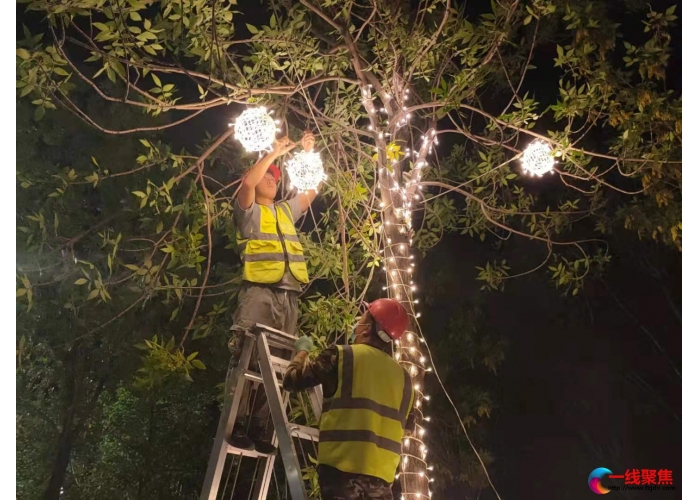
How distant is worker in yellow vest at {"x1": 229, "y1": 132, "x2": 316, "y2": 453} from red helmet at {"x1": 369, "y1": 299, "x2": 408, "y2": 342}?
0.52m

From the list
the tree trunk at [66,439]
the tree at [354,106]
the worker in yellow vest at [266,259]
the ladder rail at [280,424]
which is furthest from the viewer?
the tree trunk at [66,439]

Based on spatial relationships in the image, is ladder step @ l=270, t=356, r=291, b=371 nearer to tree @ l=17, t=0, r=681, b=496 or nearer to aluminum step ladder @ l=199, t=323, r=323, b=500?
aluminum step ladder @ l=199, t=323, r=323, b=500

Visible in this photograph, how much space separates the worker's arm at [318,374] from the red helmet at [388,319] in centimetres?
27

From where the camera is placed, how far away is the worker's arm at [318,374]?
2.64m

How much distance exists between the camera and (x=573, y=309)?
8.82 meters

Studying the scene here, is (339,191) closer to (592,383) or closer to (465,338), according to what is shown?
(465,338)

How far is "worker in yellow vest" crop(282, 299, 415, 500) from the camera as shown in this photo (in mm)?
2613

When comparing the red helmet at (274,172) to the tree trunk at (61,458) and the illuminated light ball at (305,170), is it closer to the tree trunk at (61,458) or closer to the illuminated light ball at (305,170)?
the illuminated light ball at (305,170)

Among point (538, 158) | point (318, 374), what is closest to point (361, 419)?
point (318, 374)

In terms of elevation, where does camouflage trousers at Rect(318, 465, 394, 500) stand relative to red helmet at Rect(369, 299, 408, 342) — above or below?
below

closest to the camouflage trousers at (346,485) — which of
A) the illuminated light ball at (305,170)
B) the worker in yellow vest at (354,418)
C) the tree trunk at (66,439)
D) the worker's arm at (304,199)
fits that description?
the worker in yellow vest at (354,418)

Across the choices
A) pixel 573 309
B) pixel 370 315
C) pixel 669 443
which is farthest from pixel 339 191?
pixel 669 443

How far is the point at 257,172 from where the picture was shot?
3.07m

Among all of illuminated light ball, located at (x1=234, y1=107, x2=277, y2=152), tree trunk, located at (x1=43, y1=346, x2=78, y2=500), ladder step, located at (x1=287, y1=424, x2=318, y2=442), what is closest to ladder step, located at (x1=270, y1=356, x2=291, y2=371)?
ladder step, located at (x1=287, y1=424, x2=318, y2=442)
